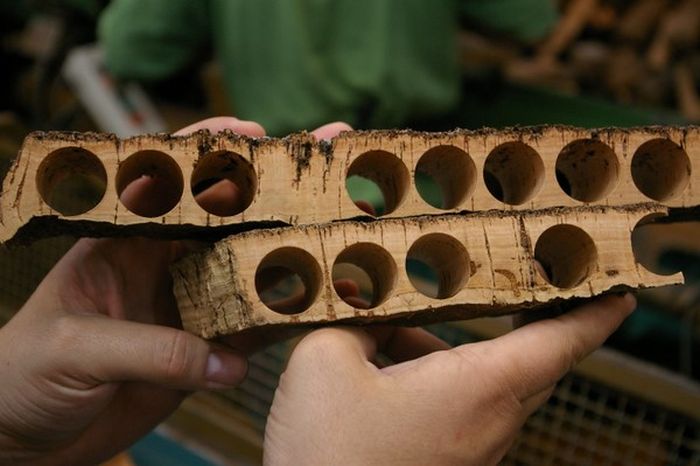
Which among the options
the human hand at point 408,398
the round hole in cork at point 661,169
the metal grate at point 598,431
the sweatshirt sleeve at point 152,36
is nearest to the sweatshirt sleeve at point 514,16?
the sweatshirt sleeve at point 152,36

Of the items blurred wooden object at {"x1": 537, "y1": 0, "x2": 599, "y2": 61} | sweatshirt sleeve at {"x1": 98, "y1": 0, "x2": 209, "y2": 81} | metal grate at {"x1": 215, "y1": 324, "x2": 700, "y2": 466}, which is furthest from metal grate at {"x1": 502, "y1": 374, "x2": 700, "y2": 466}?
blurred wooden object at {"x1": 537, "y1": 0, "x2": 599, "y2": 61}

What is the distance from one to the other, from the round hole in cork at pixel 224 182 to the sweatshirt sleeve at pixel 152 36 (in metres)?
0.70

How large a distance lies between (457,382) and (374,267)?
0.39 ft

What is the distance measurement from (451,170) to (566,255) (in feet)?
0.38

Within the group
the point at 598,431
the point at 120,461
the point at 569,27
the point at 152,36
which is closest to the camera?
the point at 598,431

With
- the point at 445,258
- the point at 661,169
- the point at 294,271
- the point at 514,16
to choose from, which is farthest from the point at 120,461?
the point at 514,16

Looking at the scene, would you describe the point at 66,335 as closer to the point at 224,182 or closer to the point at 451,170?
the point at 224,182

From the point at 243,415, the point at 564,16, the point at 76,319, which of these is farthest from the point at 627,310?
the point at 564,16

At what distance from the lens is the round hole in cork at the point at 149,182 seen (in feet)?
1.78

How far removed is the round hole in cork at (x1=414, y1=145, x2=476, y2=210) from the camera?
1.86 ft

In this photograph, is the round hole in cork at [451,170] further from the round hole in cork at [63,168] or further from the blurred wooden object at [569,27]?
the blurred wooden object at [569,27]

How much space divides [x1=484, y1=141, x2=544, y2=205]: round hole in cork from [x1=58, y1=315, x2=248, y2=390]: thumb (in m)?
0.28

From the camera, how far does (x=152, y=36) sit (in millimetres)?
1358

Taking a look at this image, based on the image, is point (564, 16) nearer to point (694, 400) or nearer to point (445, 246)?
point (694, 400)
